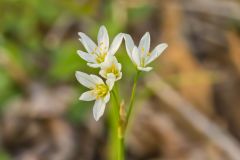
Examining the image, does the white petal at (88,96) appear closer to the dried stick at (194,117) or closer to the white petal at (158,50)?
the white petal at (158,50)

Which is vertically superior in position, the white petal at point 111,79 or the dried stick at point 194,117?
the white petal at point 111,79

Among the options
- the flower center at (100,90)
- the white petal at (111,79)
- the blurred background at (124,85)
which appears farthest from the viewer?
the blurred background at (124,85)

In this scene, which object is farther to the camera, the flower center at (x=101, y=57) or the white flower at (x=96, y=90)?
the flower center at (x=101, y=57)

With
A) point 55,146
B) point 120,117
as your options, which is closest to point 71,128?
point 55,146

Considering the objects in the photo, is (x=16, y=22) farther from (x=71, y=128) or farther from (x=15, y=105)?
(x=71, y=128)

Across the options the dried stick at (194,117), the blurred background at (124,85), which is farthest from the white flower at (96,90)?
the dried stick at (194,117)

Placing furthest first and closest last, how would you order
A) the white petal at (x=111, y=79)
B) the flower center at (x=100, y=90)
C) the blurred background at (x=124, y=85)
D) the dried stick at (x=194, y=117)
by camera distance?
the blurred background at (x=124, y=85), the dried stick at (x=194, y=117), the flower center at (x=100, y=90), the white petal at (x=111, y=79)

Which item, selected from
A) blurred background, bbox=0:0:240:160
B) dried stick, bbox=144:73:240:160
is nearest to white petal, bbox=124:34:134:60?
blurred background, bbox=0:0:240:160

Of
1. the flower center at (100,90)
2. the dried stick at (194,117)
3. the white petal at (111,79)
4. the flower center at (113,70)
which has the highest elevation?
the flower center at (113,70)
